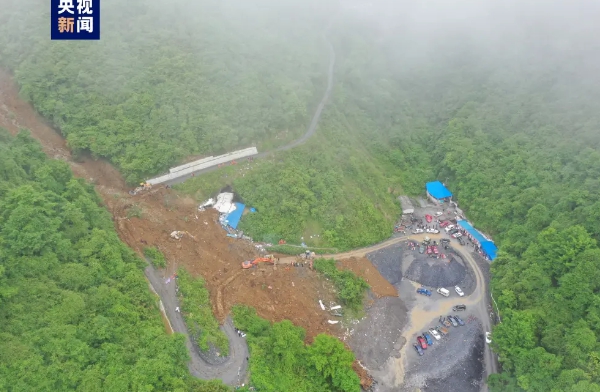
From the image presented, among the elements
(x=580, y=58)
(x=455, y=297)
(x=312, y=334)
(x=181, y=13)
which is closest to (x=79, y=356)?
(x=312, y=334)

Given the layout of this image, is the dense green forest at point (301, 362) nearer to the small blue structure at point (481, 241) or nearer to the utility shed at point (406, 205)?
the small blue structure at point (481, 241)

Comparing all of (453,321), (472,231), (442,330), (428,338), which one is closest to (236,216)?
(428,338)

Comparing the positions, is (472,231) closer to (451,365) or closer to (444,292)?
(444,292)

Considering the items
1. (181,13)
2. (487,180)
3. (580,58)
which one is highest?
(580,58)

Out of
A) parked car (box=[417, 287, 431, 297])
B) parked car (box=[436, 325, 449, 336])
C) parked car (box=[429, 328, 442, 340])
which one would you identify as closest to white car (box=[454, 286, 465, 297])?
parked car (box=[417, 287, 431, 297])

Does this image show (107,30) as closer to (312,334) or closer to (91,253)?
(91,253)

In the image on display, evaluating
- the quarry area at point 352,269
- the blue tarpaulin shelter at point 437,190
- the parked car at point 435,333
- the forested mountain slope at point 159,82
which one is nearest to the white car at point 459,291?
the quarry area at point 352,269

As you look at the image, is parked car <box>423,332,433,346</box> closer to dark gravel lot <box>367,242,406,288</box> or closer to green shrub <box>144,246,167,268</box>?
dark gravel lot <box>367,242,406,288</box>
